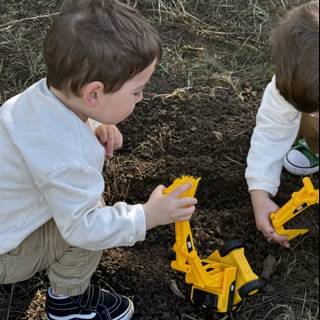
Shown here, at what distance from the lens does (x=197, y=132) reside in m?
2.47

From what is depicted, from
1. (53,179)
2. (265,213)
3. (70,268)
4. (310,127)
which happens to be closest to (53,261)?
(70,268)

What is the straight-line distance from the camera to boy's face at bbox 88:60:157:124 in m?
1.77

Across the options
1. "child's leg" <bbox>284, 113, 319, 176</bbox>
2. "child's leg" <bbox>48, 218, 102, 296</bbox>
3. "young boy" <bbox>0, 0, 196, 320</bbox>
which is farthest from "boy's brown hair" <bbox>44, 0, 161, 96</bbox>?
"child's leg" <bbox>284, 113, 319, 176</bbox>

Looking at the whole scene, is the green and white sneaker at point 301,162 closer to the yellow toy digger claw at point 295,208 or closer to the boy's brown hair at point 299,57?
the yellow toy digger claw at point 295,208

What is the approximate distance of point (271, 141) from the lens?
210 centimetres

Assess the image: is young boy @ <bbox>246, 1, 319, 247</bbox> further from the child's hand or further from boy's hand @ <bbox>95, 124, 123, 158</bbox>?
boy's hand @ <bbox>95, 124, 123, 158</bbox>

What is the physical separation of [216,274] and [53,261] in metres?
0.47

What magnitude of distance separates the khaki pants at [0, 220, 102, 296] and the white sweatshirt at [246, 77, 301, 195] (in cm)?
56

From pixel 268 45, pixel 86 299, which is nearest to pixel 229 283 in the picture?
pixel 86 299

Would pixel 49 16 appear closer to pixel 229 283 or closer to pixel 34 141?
pixel 34 141

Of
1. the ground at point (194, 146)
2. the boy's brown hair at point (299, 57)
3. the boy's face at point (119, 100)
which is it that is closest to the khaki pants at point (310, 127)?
the boy's brown hair at point (299, 57)

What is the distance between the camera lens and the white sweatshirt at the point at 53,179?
167 centimetres

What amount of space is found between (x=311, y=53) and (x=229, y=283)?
0.68 m

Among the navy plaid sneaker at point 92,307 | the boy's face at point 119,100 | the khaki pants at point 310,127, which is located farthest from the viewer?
the navy plaid sneaker at point 92,307
